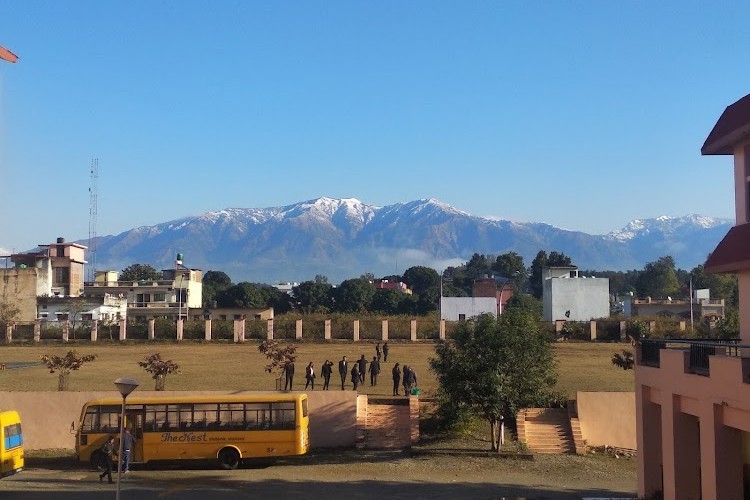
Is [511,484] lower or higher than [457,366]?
lower

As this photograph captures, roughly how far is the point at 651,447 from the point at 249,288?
104 metres

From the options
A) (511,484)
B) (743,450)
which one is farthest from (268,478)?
(743,450)

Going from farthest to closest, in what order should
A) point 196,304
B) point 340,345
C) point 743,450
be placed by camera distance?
point 196,304 → point 340,345 → point 743,450

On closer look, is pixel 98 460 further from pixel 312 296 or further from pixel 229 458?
pixel 312 296

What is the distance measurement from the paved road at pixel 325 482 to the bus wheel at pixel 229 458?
422 mm

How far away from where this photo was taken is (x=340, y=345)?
197 feet

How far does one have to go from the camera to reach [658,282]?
139 metres

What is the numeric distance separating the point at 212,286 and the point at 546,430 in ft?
366

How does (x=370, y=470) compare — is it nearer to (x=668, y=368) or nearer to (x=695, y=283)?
(x=668, y=368)

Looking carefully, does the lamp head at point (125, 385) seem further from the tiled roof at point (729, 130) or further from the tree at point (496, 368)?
the tree at point (496, 368)

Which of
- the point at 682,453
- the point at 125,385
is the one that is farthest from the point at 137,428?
the point at 682,453

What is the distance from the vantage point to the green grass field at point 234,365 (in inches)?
1577

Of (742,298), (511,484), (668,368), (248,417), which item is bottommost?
(511,484)

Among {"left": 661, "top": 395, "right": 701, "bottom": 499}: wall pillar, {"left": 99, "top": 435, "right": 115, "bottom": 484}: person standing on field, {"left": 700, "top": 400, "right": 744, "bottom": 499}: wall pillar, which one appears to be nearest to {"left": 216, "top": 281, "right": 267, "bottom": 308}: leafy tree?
{"left": 99, "top": 435, "right": 115, "bottom": 484}: person standing on field
